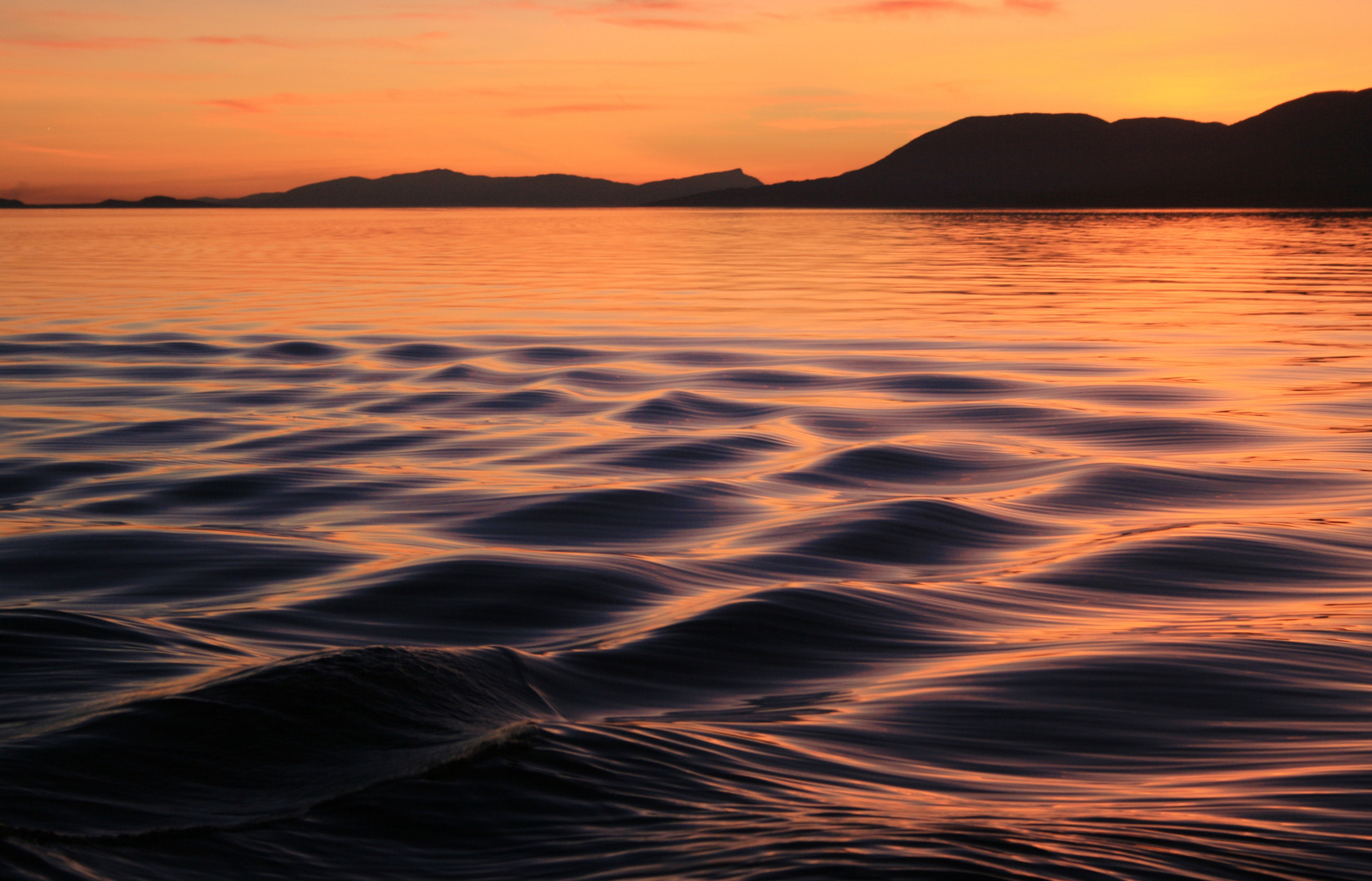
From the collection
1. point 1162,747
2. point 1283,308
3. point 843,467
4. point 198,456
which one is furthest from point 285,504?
point 1283,308

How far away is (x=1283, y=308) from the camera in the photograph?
2389cm

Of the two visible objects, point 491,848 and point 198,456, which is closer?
point 491,848

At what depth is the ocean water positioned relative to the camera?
11.9 ft

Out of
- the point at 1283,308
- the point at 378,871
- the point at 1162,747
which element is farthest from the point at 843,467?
the point at 1283,308

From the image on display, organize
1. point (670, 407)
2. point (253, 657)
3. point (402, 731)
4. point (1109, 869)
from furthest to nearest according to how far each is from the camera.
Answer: point (670, 407)
point (253, 657)
point (402, 731)
point (1109, 869)

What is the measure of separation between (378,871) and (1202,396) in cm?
1281

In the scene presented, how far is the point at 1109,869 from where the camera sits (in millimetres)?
3363

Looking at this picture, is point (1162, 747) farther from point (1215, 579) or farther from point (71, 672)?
point (71, 672)

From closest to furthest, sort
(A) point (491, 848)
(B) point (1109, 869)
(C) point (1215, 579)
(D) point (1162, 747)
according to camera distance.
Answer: (B) point (1109, 869)
(A) point (491, 848)
(D) point (1162, 747)
(C) point (1215, 579)

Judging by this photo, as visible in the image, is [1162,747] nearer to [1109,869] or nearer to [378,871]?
[1109,869]

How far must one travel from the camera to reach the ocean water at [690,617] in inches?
142

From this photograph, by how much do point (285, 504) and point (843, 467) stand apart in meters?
4.85

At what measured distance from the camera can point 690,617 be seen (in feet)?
20.3

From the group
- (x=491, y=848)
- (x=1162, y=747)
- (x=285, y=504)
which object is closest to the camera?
(x=491, y=848)
